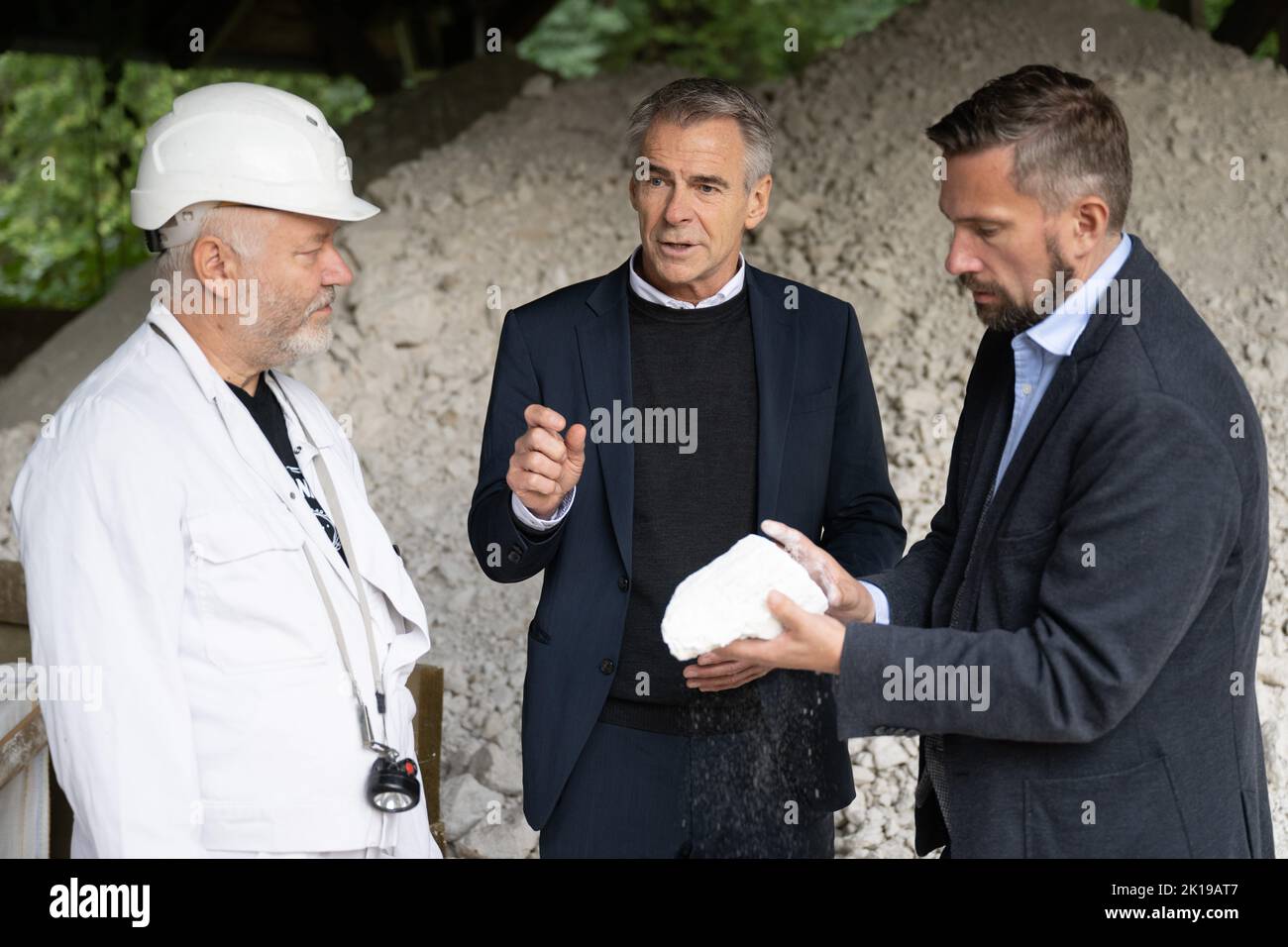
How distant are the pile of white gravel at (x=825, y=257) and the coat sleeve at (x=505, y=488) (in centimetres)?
186

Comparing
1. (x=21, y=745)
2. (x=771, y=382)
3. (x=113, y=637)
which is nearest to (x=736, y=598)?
(x=771, y=382)

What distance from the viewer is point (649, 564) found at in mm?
2697

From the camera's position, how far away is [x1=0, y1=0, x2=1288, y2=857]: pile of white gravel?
5.15 m

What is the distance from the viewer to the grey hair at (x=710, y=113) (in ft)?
8.87

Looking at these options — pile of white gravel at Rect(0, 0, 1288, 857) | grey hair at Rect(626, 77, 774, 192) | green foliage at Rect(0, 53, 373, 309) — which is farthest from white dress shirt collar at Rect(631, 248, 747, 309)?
green foliage at Rect(0, 53, 373, 309)

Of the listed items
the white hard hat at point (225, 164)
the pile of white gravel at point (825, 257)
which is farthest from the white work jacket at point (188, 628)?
the pile of white gravel at point (825, 257)

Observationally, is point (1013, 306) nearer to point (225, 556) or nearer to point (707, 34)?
point (225, 556)

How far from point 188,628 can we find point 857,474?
144cm

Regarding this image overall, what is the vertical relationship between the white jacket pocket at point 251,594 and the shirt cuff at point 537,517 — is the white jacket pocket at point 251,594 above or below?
below

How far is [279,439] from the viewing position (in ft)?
8.16

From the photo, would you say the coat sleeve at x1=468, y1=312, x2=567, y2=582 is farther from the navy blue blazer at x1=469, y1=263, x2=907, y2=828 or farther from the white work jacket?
the white work jacket

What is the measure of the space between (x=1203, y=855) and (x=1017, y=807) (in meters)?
0.28

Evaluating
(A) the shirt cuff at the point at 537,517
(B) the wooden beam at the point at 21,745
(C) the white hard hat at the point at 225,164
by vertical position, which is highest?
(C) the white hard hat at the point at 225,164

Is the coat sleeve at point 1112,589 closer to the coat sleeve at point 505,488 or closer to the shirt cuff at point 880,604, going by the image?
the shirt cuff at point 880,604
